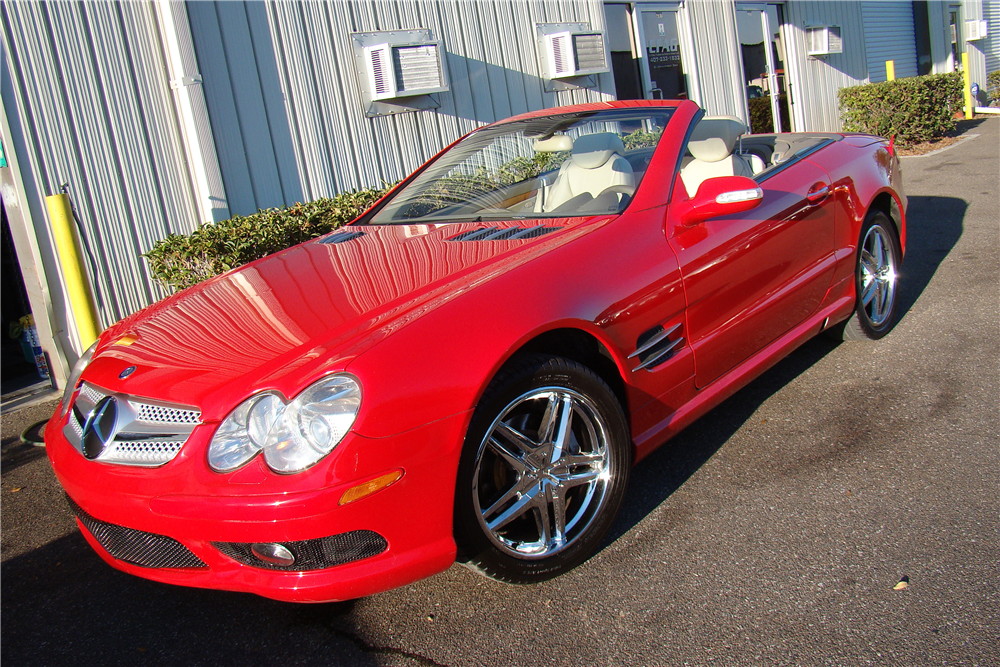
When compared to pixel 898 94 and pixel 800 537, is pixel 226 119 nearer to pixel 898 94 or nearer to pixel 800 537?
pixel 800 537

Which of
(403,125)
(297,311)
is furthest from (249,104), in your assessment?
(297,311)

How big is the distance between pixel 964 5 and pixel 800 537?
20.4 m

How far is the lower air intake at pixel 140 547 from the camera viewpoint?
2.09 m

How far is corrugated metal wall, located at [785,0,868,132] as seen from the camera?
41.3 feet

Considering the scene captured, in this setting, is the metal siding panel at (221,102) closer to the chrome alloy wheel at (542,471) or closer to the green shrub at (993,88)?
A: the chrome alloy wheel at (542,471)

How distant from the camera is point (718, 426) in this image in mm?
3396

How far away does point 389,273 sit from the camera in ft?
8.71

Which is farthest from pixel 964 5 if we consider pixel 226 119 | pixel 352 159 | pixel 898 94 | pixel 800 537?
pixel 800 537

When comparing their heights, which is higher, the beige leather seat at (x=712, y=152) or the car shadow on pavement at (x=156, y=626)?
the beige leather seat at (x=712, y=152)

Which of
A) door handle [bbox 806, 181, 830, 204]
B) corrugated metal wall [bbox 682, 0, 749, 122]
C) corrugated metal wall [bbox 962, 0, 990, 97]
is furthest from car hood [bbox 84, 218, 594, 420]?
corrugated metal wall [bbox 962, 0, 990, 97]

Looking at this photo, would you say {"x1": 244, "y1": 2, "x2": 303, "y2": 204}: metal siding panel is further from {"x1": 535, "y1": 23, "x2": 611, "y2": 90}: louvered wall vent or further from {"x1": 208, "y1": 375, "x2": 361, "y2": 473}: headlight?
{"x1": 208, "y1": 375, "x2": 361, "y2": 473}: headlight

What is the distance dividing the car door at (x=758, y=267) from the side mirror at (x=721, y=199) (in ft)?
0.19

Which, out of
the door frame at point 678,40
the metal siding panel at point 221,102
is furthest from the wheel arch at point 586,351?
the door frame at point 678,40

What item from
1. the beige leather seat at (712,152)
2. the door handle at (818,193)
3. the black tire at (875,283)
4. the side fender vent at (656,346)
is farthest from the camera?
the black tire at (875,283)
